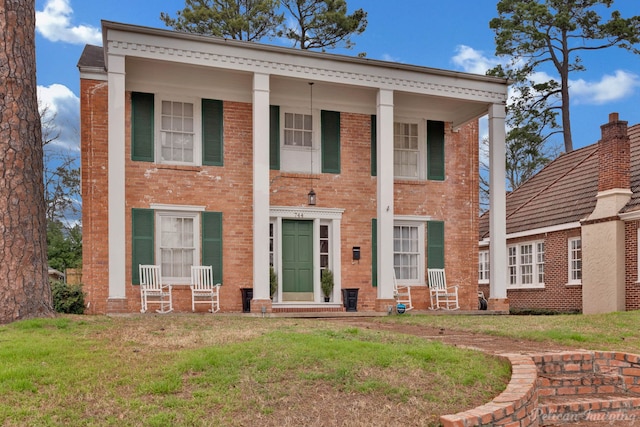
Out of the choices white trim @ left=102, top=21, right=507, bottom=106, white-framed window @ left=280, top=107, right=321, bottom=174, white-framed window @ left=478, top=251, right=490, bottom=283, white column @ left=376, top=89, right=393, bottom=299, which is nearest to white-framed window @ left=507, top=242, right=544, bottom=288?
white-framed window @ left=478, top=251, right=490, bottom=283

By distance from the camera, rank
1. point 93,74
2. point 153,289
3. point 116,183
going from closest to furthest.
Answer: point 116,183 → point 153,289 → point 93,74

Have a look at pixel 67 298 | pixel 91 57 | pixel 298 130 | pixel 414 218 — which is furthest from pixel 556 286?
pixel 91 57

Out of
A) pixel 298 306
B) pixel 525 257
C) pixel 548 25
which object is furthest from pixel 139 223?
pixel 548 25

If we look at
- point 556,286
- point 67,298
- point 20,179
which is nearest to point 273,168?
point 67,298

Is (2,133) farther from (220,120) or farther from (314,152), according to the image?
(314,152)

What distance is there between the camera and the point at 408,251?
16141 millimetres

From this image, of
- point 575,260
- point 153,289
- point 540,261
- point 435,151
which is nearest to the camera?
point 153,289

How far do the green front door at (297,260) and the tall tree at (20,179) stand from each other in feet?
21.3

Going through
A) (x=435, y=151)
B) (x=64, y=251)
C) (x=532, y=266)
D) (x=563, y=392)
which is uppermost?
(x=435, y=151)

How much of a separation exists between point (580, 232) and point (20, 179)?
1625cm

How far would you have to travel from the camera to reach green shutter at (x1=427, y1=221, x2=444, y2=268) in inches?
635

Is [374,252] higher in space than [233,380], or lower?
higher

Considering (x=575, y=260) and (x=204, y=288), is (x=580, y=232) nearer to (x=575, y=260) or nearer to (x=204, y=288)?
(x=575, y=260)

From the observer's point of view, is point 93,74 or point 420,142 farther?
point 420,142
